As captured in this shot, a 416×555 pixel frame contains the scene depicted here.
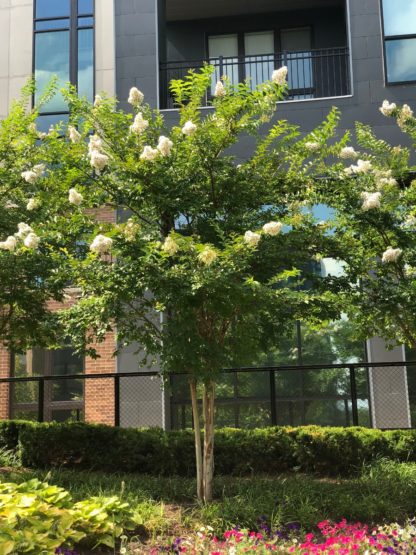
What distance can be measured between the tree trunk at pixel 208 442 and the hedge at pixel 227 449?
1.83m

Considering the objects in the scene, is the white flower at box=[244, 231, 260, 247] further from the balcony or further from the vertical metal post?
the balcony

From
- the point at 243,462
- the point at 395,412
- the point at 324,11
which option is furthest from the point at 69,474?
the point at 324,11

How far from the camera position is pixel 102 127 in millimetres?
6695

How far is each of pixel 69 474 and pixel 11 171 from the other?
12.8 ft

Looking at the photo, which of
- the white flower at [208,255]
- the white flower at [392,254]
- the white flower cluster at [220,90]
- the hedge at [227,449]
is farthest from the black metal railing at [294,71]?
the white flower at [208,255]

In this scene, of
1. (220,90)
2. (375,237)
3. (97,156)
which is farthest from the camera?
(375,237)

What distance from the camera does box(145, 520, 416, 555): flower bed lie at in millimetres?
4547

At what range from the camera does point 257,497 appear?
6.34 m

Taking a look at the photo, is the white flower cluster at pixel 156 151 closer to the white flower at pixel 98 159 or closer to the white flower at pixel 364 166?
the white flower at pixel 98 159

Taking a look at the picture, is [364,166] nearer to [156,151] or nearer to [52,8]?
[156,151]

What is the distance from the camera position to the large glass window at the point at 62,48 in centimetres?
1349

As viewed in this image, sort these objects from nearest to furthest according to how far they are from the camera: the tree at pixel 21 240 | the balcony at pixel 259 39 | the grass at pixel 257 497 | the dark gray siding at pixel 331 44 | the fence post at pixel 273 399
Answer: the grass at pixel 257 497 < the tree at pixel 21 240 < the fence post at pixel 273 399 < the dark gray siding at pixel 331 44 < the balcony at pixel 259 39

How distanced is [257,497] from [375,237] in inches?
139

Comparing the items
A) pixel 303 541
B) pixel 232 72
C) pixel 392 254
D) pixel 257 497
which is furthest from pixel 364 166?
pixel 232 72
